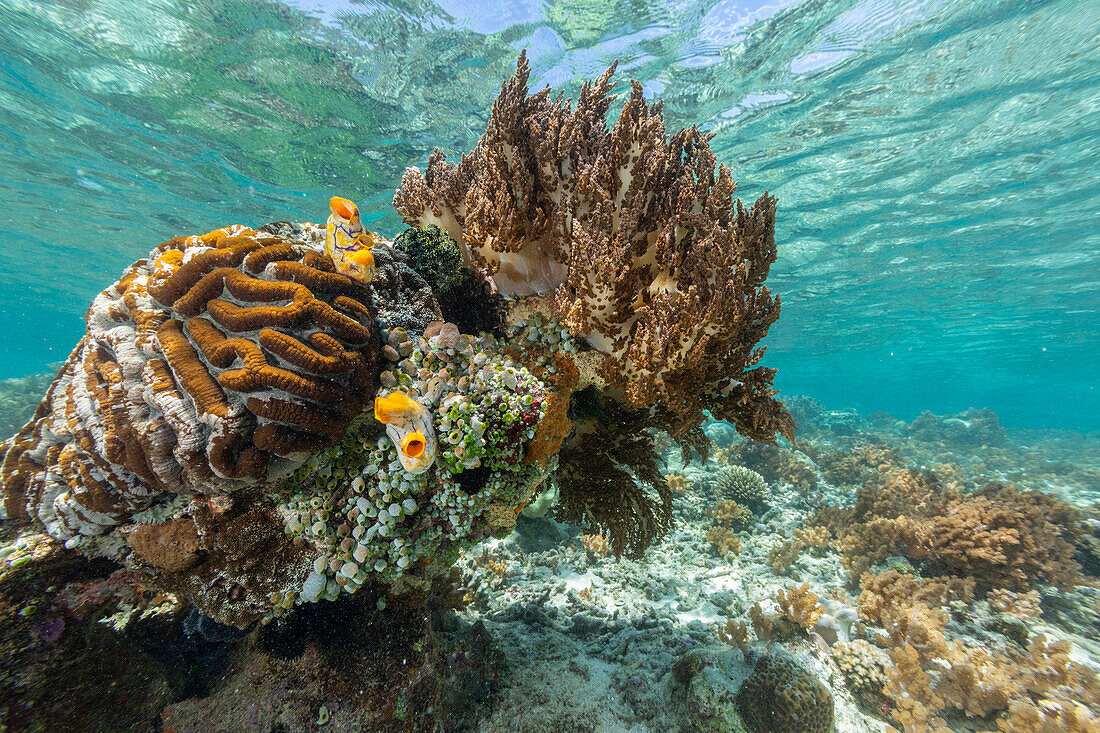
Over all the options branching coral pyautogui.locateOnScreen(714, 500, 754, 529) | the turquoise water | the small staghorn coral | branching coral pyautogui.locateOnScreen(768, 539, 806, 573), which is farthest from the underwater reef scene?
the turquoise water

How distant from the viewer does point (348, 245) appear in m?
2.84

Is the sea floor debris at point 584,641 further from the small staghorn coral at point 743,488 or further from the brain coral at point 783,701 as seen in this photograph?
the small staghorn coral at point 743,488

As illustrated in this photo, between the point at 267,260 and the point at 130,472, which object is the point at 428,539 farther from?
the point at 267,260

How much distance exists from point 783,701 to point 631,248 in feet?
15.2

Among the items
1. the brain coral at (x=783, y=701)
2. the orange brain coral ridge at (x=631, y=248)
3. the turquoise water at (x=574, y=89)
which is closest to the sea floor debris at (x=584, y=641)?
the brain coral at (x=783, y=701)

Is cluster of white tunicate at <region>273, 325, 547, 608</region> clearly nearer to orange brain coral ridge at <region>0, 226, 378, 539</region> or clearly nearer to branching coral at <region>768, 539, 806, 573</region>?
orange brain coral ridge at <region>0, 226, 378, 539</region>

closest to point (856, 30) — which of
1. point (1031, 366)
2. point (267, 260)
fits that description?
point (267, 260)

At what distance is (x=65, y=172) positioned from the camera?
17.0 meters

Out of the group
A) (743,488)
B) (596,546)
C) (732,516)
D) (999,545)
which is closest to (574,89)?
(743,488)

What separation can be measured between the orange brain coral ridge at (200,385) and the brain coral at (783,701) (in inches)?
183

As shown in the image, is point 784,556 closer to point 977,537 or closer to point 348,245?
point 977,537

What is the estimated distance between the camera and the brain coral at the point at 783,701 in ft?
12.7

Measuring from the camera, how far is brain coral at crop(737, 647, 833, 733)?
387cm

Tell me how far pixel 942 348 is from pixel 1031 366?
21.9 metres
